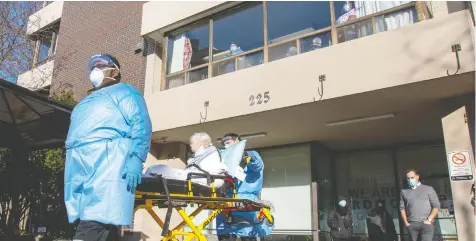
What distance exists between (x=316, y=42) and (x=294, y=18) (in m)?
0.91

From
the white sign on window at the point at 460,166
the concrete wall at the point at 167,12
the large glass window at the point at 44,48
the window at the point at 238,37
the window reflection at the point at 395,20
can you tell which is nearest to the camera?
the white sign on window at the point at 460,166

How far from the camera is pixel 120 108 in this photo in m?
3.34

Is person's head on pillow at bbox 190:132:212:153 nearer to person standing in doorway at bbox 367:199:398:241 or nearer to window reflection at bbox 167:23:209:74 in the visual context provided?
window reflection at bbox 167:23:209:74

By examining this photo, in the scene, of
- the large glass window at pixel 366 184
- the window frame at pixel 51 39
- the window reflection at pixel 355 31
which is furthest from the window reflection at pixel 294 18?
the window frame at pixel 51 39

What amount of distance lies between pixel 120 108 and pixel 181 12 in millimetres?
8513

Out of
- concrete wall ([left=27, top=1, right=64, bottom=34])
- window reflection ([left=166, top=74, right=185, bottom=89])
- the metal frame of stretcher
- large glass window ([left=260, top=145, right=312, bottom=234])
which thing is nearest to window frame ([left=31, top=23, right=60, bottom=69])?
concrete wall ([left=27, top=1, right=64, bottom=34])

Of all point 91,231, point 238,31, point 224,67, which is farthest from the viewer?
point 224,67

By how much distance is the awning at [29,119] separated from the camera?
248 inches

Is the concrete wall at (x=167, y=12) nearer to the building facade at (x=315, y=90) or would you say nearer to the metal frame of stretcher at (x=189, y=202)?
the building facade at (x=315, y=90)

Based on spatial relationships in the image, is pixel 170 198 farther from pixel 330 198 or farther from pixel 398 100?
pixel 330 198

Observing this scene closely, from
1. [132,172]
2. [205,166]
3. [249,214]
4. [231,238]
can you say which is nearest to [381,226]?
[249,214]

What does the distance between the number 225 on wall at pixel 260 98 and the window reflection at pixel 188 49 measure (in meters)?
2.42

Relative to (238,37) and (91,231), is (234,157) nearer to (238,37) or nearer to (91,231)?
(91,231)

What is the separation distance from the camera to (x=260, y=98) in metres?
9.15
